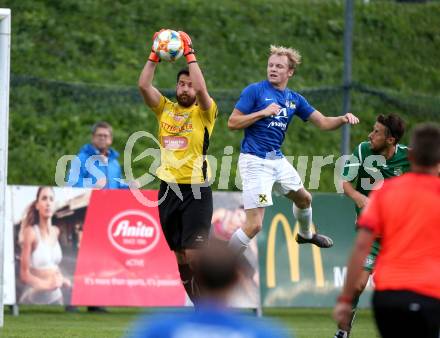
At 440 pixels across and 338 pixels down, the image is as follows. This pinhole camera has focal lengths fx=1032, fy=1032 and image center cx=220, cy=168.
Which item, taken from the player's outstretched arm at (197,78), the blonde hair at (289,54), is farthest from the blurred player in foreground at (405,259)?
the blonde hair at (289,54)

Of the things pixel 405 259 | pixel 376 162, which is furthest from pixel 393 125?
pixel 405 259

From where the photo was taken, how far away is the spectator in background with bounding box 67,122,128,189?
47.2 ft

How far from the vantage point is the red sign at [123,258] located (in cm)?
1372

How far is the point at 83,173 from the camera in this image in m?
14.4

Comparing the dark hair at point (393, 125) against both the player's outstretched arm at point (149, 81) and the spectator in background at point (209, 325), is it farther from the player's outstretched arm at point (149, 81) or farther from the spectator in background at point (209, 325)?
the spectator in background at point (209, 325)

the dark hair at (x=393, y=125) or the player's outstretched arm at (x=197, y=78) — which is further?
the dark hair at (x=393, y=125)

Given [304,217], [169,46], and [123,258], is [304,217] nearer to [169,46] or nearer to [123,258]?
[169,46]

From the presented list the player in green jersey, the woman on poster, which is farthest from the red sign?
the player in green jersey

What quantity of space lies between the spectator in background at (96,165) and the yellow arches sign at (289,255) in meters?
2.31

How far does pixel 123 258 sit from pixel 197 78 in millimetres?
4919

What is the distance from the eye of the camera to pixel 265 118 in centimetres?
1055

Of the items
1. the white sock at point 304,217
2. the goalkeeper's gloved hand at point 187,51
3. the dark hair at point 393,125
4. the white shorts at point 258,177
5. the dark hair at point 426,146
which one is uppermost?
the goalkeeper's gloved hand at point 187,51

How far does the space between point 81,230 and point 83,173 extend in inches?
36.7

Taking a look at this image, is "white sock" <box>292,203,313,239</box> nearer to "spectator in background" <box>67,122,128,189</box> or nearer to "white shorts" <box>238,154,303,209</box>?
"white shorts" <box>238,154,303,209</box>
